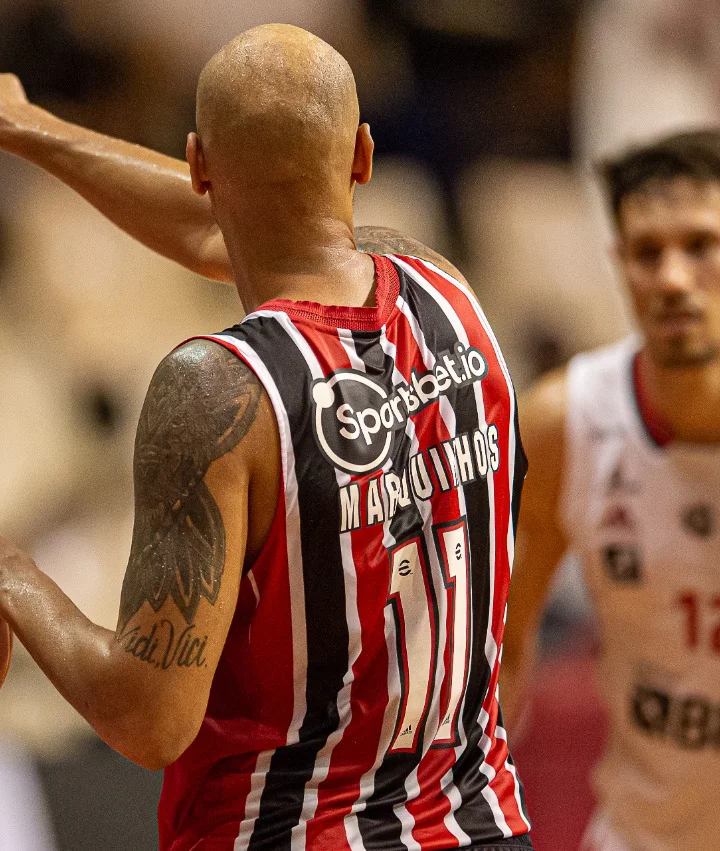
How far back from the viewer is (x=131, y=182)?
259 centimetres

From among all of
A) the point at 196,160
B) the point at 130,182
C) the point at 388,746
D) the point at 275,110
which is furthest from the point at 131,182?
the point at 388,746

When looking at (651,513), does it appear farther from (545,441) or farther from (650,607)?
(545,441)

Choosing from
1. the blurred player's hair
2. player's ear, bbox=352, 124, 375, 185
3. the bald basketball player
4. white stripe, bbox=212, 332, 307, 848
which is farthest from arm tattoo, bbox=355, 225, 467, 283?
the blurred player's hair

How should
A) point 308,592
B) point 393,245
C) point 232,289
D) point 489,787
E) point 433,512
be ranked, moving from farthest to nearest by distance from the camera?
point 232,289
point 393,245
point 489,787
point 433,512
point 308,592

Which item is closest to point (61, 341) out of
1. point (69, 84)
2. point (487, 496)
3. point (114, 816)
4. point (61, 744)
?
point (69, 84)

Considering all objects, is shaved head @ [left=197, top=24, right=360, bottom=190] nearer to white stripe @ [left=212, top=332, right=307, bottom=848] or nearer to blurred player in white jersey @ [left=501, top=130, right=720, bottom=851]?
white stripe @ [left=212, top=332, right=307, bottom=848]

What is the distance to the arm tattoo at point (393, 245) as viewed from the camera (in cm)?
227

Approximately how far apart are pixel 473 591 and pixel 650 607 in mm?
2119

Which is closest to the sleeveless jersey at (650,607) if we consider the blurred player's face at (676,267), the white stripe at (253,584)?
the blurred player's face at (676,267)

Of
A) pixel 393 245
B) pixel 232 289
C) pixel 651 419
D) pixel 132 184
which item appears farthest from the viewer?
pixel 232 289

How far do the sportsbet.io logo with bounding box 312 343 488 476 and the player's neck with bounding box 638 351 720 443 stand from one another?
2238mm

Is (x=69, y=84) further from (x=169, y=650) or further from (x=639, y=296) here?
(x=169, y=650)

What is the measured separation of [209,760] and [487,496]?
1.81ft

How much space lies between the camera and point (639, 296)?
13.3 feet
